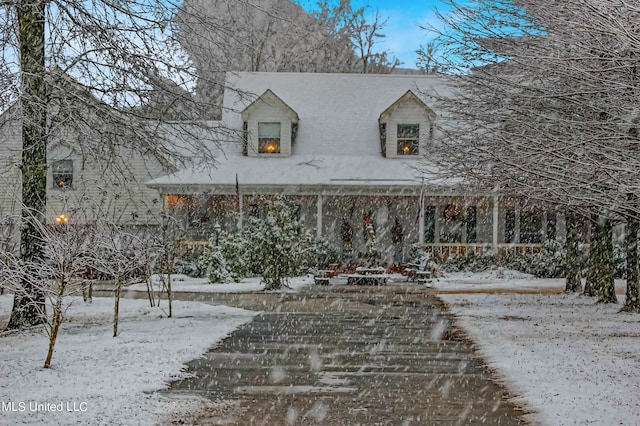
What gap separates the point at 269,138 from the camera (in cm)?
2764

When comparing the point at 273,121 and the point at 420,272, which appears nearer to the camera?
the point at 420,272

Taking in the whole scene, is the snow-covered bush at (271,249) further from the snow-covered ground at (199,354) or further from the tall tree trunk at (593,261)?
the tall tree trunk at (593,261)

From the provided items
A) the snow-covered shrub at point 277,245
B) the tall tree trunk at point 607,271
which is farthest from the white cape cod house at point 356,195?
the tall tree trunk at point 607,271

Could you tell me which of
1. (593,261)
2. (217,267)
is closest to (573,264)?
(593,261)

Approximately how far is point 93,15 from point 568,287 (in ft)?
46.6

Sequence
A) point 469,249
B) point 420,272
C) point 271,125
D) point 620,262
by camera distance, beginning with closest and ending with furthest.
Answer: point 420,272 < point 620,262 < point 469,249 < point 271,125

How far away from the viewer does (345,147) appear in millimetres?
27688

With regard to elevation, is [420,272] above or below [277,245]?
below

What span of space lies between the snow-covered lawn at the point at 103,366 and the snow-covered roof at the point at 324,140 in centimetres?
1126

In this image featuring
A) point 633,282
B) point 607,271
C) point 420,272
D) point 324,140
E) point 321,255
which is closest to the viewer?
point 633,282

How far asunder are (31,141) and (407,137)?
17861mm

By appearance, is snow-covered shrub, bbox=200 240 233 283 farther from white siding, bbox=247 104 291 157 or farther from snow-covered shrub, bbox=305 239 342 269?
white siding, bbox=247 104 291 157

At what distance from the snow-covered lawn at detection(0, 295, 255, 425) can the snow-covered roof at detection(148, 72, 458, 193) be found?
11.3m

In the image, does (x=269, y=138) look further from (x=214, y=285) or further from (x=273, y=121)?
(x=214, y=285)
